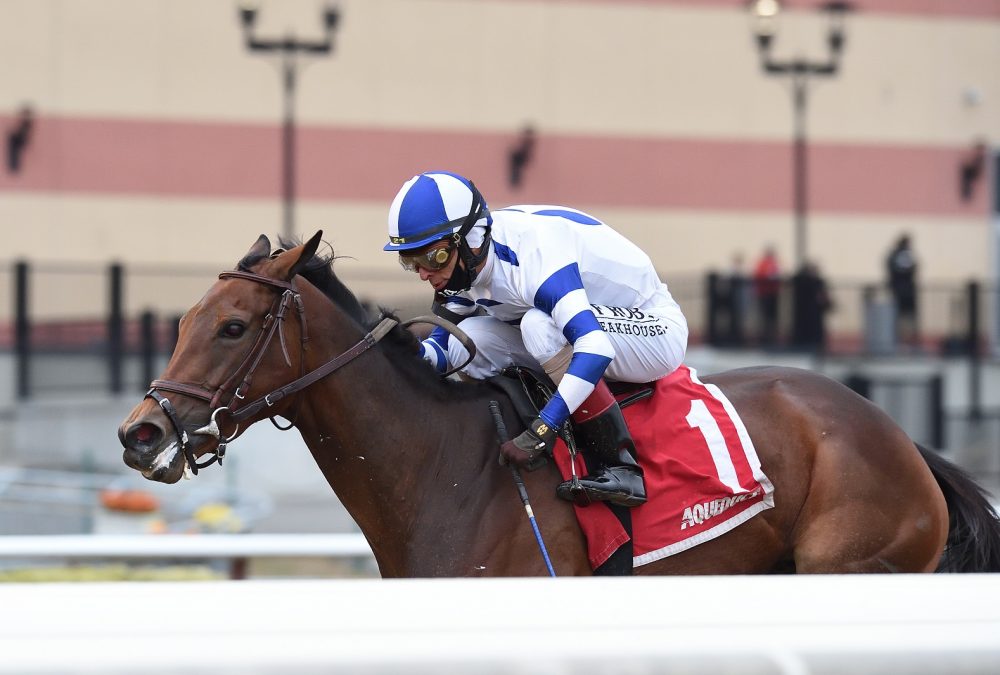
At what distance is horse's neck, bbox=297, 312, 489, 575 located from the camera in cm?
411

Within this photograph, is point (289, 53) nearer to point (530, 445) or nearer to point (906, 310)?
point (906, 310)

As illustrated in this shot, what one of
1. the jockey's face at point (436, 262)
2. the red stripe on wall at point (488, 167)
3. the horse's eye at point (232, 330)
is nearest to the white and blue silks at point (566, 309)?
the jockey's face at point (436, 262)

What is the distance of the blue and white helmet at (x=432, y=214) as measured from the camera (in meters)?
4.15

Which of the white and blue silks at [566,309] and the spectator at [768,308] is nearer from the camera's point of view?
the white and blue silks at [566,309]

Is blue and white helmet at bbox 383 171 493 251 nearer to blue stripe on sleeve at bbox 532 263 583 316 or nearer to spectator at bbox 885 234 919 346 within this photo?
blue stripe on sleeve at bbox 532 263 583 316

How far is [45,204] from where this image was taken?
66.8ft

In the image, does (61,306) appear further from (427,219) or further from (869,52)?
(869,52)

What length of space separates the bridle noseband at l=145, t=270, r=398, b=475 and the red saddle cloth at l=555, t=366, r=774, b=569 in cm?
85

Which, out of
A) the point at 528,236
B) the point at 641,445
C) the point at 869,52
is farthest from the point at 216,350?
the point at 869,52

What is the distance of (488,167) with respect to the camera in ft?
71.5

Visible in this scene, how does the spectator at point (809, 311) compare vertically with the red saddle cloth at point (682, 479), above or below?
above

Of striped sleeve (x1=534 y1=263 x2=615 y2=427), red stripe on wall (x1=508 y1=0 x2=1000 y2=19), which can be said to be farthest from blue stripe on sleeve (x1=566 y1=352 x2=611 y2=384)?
red stripe on wall (x1=508 y1=0 x2=1000 y2=19)

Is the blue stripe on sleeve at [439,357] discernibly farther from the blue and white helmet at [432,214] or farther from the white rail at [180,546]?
the white rail at [180,546]

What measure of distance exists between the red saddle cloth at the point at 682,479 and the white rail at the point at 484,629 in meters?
2.26
